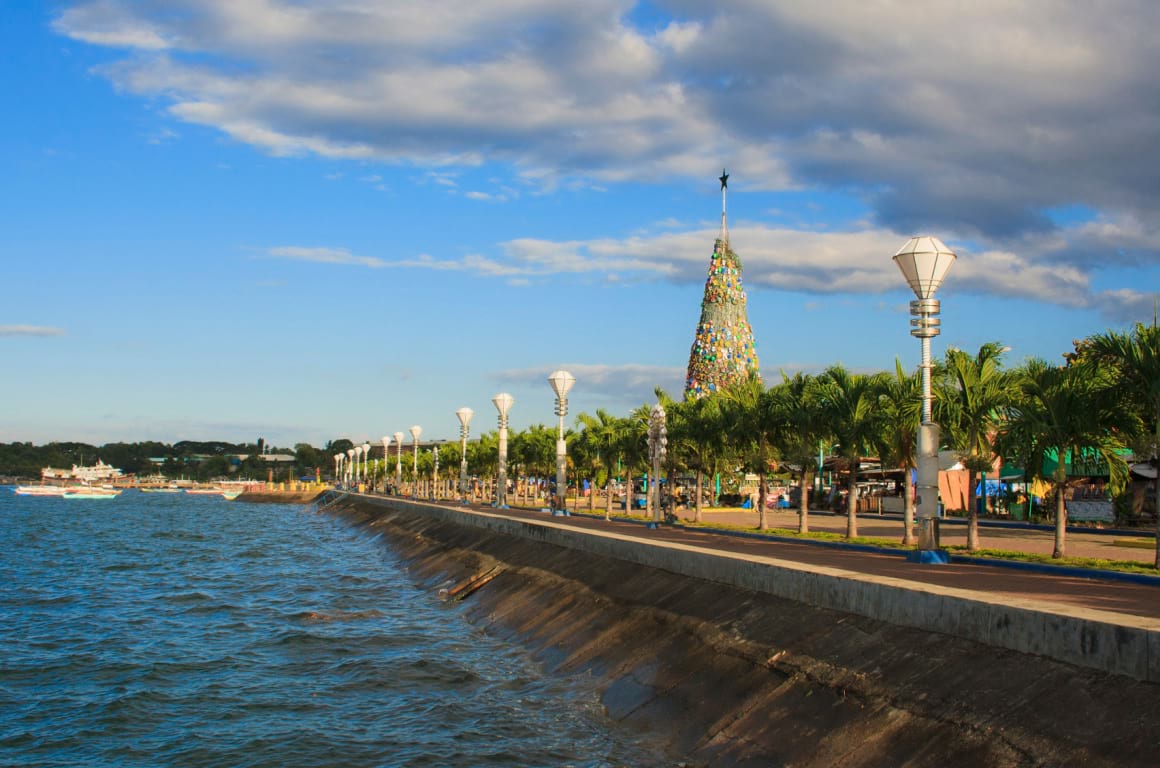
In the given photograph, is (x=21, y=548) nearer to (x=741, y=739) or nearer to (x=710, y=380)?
(x=741, y=739)

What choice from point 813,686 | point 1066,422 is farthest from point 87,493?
point 813,686

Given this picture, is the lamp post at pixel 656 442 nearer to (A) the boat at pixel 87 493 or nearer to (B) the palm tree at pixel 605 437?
(B) the palm tree at pixel 605 437

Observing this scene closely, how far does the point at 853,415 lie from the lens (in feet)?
105

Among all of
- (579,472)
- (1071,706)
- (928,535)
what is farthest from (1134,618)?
(579,472)

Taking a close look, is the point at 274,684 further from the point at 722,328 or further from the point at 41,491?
the point at 41,491

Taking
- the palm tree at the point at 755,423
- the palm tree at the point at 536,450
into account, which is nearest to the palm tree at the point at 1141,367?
the palm tree at the point at 755,423

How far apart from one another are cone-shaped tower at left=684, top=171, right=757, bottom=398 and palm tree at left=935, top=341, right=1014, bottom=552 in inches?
3767

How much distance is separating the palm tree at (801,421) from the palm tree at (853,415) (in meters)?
1.81

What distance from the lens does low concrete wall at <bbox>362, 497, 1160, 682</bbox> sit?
8602mm

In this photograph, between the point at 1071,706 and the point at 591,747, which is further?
the point at 591,747

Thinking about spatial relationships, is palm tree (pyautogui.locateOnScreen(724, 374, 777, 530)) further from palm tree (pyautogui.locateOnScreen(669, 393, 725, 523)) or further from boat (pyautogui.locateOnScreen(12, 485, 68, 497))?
boat (pyautogui.locateOnScreen(12, 485, 68, 497))

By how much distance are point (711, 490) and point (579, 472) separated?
12.5 metres

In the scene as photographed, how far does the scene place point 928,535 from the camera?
20.7 m

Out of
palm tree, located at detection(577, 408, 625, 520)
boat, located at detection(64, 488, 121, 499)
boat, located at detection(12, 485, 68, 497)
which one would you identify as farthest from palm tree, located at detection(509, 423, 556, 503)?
boat, located at detection(12, 485, 68, 497)
